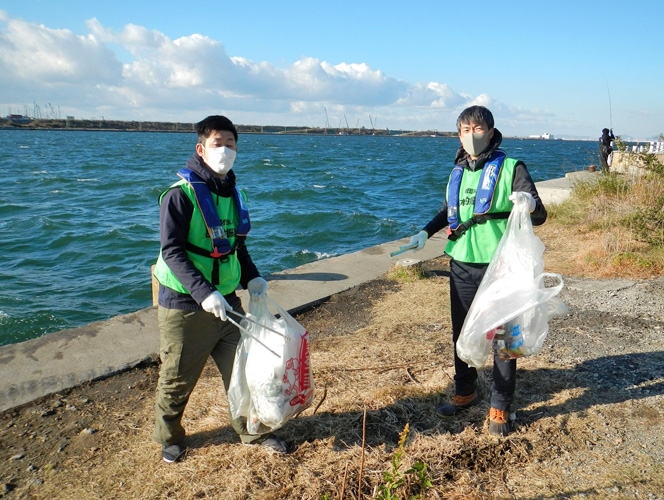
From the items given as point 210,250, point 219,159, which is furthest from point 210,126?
point 210,250

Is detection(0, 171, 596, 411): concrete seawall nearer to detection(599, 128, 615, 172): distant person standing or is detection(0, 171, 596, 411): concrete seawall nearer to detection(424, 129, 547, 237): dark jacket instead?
detection(424, 129, 547, 237): dark jacket

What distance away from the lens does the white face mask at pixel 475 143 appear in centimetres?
279

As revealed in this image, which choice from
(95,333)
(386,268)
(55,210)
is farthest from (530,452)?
(55,210)

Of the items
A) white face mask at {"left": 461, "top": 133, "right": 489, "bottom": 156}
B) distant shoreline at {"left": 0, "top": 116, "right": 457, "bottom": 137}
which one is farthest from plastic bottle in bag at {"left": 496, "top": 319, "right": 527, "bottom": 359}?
distant shoreline at {"left": 0, "top": 116, "right": 457, "bottom": 137}

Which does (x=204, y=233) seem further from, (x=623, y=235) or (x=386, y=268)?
(x=623, y=235)

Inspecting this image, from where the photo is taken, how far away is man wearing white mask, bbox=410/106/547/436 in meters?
2.78

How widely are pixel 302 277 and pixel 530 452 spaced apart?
386cm

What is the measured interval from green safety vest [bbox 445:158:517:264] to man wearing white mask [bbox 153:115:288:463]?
1.20m

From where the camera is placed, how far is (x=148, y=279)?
9906 mm

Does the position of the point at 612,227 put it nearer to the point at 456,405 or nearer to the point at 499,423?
the point at 456,405

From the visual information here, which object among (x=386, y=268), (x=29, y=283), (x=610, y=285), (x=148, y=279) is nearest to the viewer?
(x=610, y=285)

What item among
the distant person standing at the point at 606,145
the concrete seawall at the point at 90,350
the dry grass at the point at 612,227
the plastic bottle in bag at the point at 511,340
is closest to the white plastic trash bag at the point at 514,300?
the plastic bottle in bag at the point at 511,340

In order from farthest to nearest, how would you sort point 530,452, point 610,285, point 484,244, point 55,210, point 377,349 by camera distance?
point 55,210, point 610,285, point 377,349, point 484,244, point 530,452

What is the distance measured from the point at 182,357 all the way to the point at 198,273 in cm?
49
